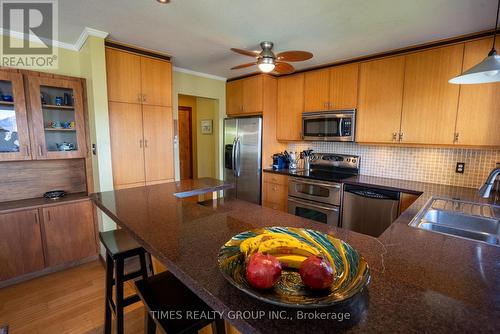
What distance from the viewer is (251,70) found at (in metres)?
3.49

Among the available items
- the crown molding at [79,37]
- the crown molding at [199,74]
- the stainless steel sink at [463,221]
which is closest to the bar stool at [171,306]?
the stainless steel sink at [463,221]

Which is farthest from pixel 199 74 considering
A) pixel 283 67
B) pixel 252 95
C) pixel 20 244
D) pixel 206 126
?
pixel 20 244

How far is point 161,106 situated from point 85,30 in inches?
37.9

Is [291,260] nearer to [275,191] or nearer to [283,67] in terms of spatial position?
[283,67]

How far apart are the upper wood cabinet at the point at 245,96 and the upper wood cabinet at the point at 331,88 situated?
2.24 ft

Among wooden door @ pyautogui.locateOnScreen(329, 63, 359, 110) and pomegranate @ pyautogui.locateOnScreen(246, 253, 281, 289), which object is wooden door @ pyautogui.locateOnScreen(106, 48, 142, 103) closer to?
wooden door @ pyautogui.locateOnScreen(329, 63, 359, 110)

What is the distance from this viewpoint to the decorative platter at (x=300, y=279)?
0.60m

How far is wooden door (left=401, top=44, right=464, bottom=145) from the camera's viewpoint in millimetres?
2314

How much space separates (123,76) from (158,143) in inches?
31.3

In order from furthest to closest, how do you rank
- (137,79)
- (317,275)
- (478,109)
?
(137,79), (478,109), (317,275)

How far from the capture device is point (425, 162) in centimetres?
274

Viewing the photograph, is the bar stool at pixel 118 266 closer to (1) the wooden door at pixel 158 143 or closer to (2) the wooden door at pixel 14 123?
(1) the wooden door at pixel 158 143

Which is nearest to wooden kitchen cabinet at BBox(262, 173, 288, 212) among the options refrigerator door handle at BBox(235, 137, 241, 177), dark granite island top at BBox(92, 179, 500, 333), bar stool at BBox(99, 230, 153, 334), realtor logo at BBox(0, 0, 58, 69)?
refrigerator door handle at BBox(235, 137, 241, 177)

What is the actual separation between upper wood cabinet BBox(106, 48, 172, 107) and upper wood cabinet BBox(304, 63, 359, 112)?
187 centimetres
